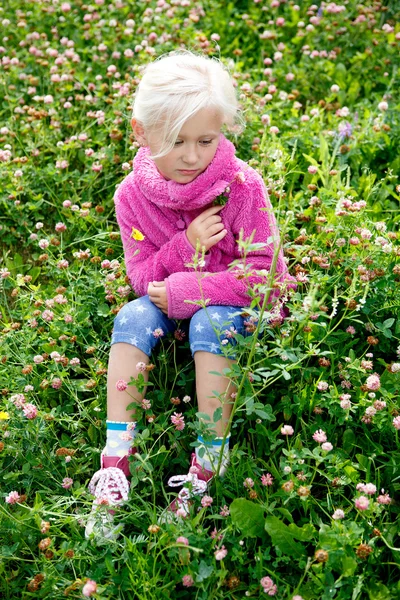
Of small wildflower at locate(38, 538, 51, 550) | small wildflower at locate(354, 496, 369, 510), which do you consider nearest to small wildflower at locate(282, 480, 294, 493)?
small wildflower at locate(354, 496, 369, 510)

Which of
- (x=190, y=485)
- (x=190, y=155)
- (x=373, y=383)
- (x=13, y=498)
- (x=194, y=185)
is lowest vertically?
(x=13, y=498)

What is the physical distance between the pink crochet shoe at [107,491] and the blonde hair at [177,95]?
3.20 ft

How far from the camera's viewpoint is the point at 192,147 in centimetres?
246

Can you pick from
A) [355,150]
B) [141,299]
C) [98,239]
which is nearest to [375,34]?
[355,150]

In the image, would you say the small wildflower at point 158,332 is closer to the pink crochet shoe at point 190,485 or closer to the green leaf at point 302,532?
the pink crochet shoe at point 190,485

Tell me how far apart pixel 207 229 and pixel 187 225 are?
0.14m

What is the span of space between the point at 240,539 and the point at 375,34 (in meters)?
3.33

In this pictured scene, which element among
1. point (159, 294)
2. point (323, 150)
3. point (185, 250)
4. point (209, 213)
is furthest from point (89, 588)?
point (323, 150)

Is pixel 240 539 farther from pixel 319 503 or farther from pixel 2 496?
pixel 2 496

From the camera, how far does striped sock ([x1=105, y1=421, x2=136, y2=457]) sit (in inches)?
95.0

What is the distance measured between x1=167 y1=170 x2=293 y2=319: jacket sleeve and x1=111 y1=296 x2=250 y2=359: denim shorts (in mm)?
43

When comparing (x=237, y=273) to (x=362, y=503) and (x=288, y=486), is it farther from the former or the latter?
(x=362, y=503)

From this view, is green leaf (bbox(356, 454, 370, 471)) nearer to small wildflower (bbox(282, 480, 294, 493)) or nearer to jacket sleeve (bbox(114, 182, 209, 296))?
small wildflower (bbox(282, 480, 294, 493))

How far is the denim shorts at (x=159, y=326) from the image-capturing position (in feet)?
8.04
